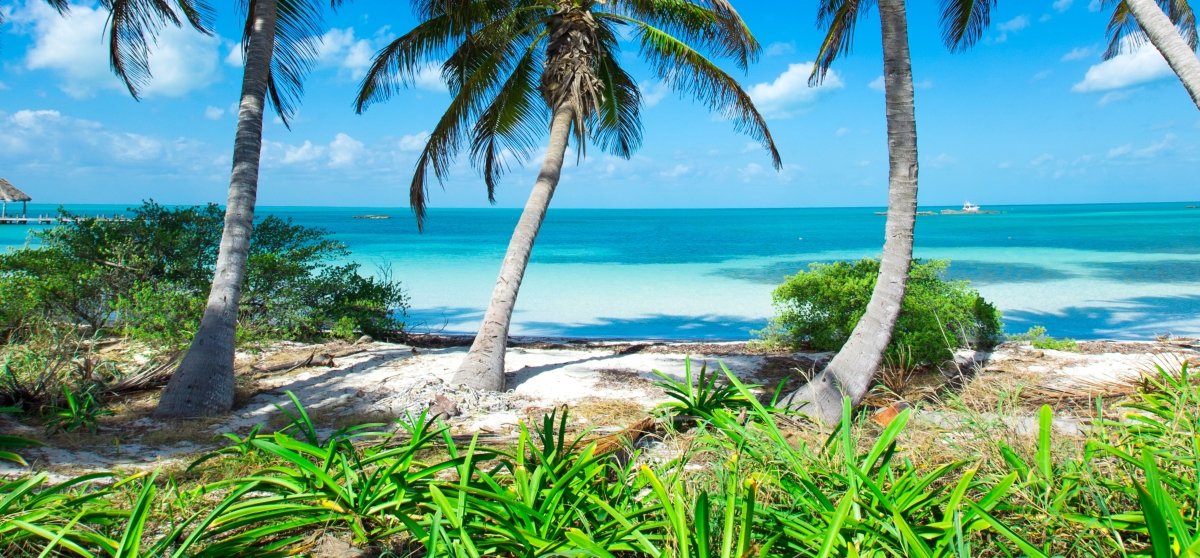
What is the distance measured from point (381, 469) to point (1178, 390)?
13.6ft

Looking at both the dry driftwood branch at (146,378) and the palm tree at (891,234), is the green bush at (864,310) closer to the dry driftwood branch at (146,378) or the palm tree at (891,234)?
the palm tree at (891,234)

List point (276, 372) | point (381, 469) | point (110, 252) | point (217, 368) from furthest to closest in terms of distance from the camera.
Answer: point (110, 252)
point (276, 372)
point (217, 368)
point (381, 469)

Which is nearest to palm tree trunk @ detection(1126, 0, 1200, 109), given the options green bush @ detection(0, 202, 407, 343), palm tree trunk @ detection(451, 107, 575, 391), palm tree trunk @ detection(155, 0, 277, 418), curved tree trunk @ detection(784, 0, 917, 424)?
curved tree trunk @ detection(784, 0, 917, 424)

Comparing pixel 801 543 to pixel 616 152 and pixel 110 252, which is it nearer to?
pixel 616 152

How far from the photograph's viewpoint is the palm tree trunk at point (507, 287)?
6512mm

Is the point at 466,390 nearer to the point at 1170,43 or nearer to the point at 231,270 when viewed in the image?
the point at 231,270

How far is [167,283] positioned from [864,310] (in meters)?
9.09

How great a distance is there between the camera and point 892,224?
542 cm

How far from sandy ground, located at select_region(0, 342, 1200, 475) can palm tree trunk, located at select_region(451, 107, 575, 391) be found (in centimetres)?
24

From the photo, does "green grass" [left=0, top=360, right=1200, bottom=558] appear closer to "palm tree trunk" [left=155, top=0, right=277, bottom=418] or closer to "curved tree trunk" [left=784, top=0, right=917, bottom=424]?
"curved tree trunk" [left=784, top=0, right=917, bottom=424]

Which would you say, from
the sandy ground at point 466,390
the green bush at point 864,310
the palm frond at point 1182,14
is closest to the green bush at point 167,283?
the sandy ground at point 466,390

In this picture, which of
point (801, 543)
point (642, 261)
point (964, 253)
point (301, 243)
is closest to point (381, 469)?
point (801, 543)

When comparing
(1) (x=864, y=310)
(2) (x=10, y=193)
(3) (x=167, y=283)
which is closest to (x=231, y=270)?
(3) (x=167, y=283)

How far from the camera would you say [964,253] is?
33750 mm
